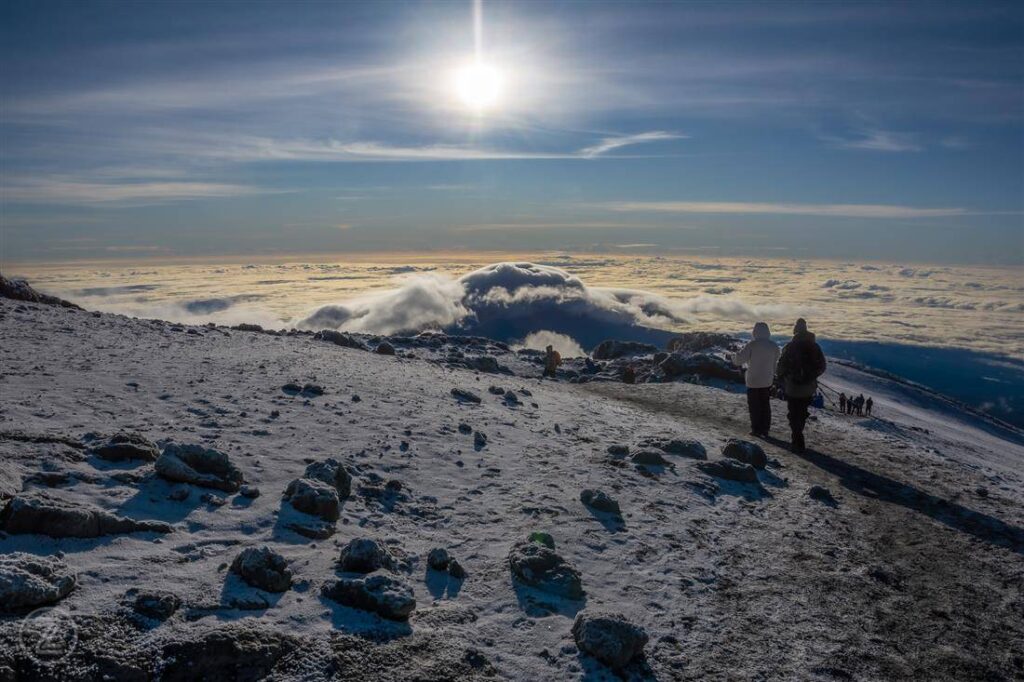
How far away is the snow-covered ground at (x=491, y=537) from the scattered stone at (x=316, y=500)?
8.2 inches

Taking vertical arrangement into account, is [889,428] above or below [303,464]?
below

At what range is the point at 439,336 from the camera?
47.9 meters

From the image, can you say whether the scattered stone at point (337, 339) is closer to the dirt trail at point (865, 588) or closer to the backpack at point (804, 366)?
the backpack at point (804, 366)

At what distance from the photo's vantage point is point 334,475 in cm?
916

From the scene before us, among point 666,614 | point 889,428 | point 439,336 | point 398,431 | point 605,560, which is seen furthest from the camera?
point 439,336

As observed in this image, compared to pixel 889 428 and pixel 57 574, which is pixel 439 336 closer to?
pixel 889 428

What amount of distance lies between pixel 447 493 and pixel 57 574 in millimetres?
5354

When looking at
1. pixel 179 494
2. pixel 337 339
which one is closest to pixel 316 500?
pixel 179 494

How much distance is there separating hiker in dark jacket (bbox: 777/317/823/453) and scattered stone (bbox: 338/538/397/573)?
1152 cm

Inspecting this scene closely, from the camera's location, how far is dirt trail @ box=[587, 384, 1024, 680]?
653 centimetres

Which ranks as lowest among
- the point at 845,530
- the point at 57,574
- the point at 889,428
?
the point at 889,428

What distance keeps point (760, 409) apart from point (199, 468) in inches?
546

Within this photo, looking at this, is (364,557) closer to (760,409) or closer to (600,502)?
(600,502)

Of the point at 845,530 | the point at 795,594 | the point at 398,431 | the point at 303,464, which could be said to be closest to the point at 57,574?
the point at 303,464
